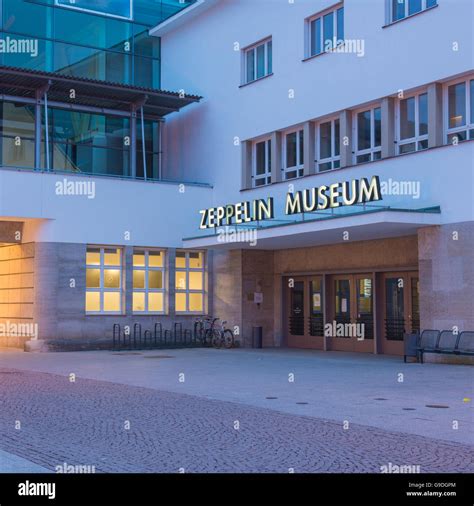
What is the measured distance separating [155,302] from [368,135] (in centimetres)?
954

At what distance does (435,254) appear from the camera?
20.2m

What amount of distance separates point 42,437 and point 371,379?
8305mm

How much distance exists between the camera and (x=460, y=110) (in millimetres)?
20406

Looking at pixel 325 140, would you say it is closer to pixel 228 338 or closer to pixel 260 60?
pixel 260 60

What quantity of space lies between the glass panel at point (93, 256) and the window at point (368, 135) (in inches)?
355

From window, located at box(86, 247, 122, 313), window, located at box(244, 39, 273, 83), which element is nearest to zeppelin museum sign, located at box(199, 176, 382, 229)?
window, located at box(86, 247, 122, 313)

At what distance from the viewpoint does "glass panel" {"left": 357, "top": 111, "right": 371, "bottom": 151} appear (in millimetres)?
23234

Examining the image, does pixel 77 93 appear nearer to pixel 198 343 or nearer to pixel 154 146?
pixel 154 146

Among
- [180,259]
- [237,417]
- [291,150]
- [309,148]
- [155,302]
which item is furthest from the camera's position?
[180,259]

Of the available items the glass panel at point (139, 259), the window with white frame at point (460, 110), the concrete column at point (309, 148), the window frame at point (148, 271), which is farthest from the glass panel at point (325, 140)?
the glass panel at point (139, 259)

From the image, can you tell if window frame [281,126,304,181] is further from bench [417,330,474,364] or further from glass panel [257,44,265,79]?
bench [417,330,474,364]

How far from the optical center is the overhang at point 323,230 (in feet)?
64.7

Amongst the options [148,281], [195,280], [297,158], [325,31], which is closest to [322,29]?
[325,31]

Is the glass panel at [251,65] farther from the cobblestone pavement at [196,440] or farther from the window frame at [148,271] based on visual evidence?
the cobblestone pavement at [196,440]
